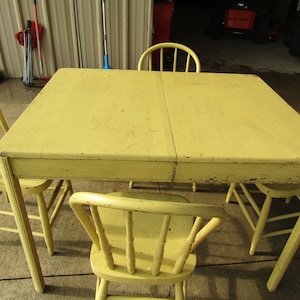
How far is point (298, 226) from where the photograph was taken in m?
1.13

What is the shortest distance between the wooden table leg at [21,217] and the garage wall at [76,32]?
2911 mm

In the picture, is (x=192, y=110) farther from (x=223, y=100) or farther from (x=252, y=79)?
(x=252, y=79)

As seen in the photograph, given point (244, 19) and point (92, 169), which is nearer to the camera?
point (92, 169)

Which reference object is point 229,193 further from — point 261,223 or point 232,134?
point 232,134

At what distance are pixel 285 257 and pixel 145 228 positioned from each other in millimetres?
680

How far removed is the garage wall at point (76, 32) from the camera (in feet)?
10.6

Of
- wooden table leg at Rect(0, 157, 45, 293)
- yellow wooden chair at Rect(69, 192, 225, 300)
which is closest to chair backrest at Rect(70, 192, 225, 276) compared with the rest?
yellow wooden chair at Rect(69, 192, 225, 300)

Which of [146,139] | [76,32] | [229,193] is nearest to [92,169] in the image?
[146,139]

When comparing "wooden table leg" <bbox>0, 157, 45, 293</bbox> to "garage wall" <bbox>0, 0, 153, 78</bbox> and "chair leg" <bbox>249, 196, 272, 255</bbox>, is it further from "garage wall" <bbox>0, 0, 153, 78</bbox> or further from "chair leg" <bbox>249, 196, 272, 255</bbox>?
"garage wall" <bbox>0, 0, 153, 78</bbox>

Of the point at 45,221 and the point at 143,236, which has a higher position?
the point at 143,236

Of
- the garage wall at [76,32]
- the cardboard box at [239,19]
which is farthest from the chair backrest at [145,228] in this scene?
the cardboard box at [239,19]

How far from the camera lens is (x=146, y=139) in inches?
37.6

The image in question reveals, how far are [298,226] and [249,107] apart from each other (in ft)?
1.83

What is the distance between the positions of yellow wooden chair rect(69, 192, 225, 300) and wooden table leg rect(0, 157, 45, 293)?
11.7 inches
